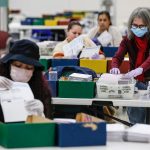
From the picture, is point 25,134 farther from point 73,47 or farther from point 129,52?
point 73,47

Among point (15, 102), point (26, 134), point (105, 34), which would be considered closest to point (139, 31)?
point (15, 102)

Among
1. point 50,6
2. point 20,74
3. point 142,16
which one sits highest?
point 50,6

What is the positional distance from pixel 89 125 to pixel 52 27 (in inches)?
386

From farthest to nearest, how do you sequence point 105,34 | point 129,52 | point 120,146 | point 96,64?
point 105,34, point 96,64, point 129,52, point 120,146

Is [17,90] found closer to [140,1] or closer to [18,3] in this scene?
[140,1]

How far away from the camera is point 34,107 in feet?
11.2

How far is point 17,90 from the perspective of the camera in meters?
3.39

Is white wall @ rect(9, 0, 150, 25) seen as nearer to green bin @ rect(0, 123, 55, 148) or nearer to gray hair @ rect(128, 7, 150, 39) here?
gray hair @ rect(128, 7, 150, 39)

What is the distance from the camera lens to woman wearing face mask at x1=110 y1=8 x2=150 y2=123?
5.22 meters

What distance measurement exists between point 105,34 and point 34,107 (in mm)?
4944

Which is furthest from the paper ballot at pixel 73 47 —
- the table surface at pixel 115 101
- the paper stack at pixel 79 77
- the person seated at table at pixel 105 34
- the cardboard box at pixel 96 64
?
the table surface at pixel 115 101

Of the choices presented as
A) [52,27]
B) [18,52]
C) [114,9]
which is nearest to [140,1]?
[114,9]

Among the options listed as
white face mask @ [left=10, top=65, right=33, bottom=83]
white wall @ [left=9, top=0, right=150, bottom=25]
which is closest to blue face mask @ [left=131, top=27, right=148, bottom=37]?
white face mask @ [left=10, top=65, right=33, bottom=83]

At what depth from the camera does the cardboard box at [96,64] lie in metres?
5.90
